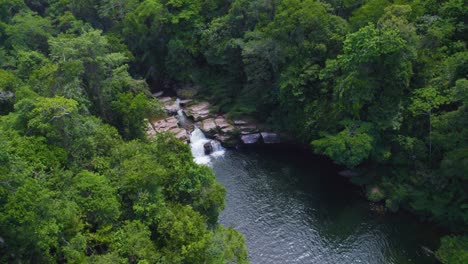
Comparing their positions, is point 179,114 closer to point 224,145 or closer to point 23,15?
point 224,145

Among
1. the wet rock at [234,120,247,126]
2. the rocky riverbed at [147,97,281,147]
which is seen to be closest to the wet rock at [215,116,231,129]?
the rocky riverbed at [147,97,281,147]

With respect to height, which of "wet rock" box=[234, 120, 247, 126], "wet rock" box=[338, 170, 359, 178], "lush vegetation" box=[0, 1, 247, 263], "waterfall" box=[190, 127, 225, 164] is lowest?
"waterfall" box=[190, 127, 225, 164]

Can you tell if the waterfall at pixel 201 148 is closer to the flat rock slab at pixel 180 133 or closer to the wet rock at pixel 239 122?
the flat rock slab at pixel 180 133

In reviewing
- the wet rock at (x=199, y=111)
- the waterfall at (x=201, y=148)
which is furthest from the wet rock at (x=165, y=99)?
the waterfall at (x=201, y=148)

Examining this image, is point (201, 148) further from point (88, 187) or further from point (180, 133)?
point (88, 187)

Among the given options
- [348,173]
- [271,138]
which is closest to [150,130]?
[271,138]

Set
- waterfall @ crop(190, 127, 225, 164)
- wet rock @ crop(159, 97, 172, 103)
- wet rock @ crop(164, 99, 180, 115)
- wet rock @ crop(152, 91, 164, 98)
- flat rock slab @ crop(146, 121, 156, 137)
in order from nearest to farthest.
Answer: waterfall @ crop(190, 127, 225, 164) → flat rock slab @ crop(146, 121, 156, 137) → wet rock @ crop(164, 99, 180, 115) → wet rock @ crop(159, 97, 172, 103) → wet rock @ crop(152, 91, 164, 98)

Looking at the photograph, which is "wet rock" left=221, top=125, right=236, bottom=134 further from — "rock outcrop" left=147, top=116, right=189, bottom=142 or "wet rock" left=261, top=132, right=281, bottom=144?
"rock outcrop" left=147, top=116, right=189, bottom=142

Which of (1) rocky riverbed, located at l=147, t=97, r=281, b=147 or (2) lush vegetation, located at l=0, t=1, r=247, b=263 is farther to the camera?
(1) rocky riverbed, located at l=147, t=97, r=281, b=147
